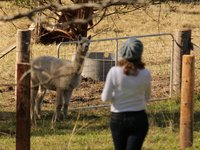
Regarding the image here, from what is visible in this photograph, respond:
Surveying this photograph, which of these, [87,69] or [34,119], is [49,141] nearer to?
[34,119]

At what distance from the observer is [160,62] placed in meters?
14.7

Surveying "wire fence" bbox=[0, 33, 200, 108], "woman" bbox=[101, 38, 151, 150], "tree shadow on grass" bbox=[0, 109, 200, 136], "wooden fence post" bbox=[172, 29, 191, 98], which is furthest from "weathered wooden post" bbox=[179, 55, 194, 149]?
"wooden fence post" bbox=[172, 29, 191, 98]

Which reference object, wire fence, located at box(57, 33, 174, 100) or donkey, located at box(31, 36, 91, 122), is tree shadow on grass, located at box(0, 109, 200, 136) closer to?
donkey, located at box(31, 36, 91, 122)

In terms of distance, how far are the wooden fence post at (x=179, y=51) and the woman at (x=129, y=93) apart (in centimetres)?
597

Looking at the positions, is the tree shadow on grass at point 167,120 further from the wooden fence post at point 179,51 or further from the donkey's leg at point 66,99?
the donkey's leg at point 66,99

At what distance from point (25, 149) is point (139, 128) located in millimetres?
1496

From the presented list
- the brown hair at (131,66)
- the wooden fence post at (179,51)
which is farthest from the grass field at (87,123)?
the brown hair at (131,66)

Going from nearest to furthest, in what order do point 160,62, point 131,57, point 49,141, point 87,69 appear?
point 131,57 → point 49,141 → point 87,69 → point 160,62

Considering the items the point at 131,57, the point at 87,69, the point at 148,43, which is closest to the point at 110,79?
A: the point at 131,57

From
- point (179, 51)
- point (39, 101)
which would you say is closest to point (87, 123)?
point (39, 101)

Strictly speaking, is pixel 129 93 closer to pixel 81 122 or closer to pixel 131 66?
pixel 131 66

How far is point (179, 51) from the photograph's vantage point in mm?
12094

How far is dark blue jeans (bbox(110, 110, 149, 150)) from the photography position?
19.8ft

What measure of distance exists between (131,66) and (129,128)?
1.96 feet
